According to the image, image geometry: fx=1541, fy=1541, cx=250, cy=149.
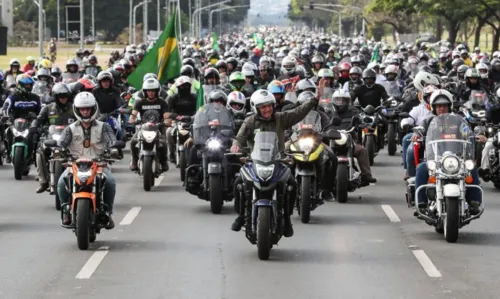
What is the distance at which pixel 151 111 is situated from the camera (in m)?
23.4

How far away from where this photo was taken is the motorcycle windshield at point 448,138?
16344mm

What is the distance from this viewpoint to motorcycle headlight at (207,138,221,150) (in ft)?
64.7

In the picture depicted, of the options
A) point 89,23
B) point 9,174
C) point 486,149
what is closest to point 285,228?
point 486,149

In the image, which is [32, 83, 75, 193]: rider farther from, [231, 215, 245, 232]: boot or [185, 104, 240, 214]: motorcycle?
[231, 215, 245, 232]: boot

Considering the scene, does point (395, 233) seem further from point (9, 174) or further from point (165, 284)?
point (9, 174)

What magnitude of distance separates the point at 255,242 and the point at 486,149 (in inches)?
332

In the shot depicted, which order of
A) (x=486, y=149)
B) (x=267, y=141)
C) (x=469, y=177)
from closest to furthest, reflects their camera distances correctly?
1. (x=267, y=141)
2. (x=469, y=177)
3. (x=486, y=149)

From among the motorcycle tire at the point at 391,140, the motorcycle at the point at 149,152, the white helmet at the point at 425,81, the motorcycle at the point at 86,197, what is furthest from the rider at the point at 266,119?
the motorcycle tire at the point at 391,140

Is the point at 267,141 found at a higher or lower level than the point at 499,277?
higher

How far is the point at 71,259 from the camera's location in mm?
15125

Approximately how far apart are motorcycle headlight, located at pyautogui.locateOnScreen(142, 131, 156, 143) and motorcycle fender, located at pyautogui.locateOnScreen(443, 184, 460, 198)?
755 cm

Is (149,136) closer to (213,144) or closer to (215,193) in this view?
(213,144)

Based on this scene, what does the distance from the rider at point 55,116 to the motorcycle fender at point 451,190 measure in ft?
Result: 21.3

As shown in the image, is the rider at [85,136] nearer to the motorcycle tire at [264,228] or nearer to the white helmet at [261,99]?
the white helmet at [261,99]
